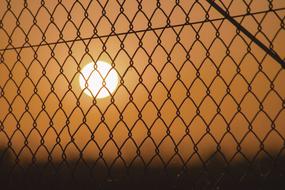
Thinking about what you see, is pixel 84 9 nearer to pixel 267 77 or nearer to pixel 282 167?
pixel 267 77

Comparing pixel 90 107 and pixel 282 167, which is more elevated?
pixel 90 107

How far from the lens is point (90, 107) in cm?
286

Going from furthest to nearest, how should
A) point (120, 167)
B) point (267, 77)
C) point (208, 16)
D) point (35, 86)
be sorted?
1. point (120, 167)
2. point (35, 86)
3. point (208, 16)
4. point (267, 77)

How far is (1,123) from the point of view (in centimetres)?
332

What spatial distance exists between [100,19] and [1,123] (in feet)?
3.81

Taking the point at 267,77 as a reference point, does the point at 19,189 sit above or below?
above

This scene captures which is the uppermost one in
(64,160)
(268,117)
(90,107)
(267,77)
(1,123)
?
(1,123)

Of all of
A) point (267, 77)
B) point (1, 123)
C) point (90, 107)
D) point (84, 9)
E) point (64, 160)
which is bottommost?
point (267, 77)

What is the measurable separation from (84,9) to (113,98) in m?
0.64

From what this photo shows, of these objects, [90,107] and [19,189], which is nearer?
[90,107]

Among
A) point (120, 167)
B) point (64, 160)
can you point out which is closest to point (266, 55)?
Result: point (64, 160)

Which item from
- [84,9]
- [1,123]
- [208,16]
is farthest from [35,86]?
[208,16]

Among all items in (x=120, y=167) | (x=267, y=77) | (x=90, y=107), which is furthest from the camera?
(x=120, y=167)

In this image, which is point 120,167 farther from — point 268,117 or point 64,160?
point 268,117
